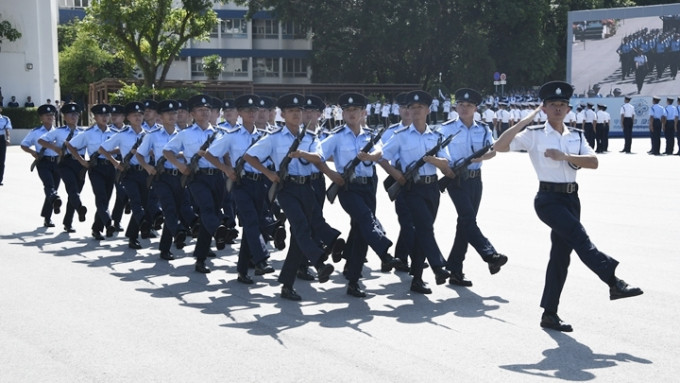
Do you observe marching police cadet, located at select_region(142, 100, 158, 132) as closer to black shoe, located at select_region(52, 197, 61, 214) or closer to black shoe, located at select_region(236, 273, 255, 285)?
black shoe, located at select_region(52, 197, 61, 214)

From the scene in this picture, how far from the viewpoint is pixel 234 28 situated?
233 feet

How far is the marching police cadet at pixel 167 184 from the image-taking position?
1137 centimetres

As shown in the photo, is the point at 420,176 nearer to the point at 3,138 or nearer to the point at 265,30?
the point at 3,138

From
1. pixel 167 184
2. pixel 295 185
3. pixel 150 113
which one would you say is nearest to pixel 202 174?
pixel 167 184

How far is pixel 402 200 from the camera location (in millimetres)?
9414

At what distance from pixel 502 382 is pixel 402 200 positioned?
11.7 feet

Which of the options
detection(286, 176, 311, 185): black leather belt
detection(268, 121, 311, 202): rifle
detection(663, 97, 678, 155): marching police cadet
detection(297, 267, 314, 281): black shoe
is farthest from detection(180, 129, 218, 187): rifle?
detection(663, 97, 678, 155): marching police cadet

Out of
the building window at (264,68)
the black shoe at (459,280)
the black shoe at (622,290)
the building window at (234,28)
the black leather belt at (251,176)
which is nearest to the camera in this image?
the black shoe at (622,290)

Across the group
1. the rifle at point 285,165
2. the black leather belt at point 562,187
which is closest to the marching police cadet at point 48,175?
the rifle at point 285,165

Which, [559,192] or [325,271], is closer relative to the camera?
[559,192]

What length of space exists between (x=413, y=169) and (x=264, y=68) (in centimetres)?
6414

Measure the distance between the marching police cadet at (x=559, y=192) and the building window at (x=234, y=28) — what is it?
212 feet

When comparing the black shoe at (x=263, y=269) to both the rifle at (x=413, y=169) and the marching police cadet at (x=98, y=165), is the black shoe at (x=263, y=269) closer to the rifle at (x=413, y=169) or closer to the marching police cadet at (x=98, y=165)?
the rifle at (x=413, y=169)

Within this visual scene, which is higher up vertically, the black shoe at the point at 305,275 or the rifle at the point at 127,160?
the rifle at the point at 127,160
